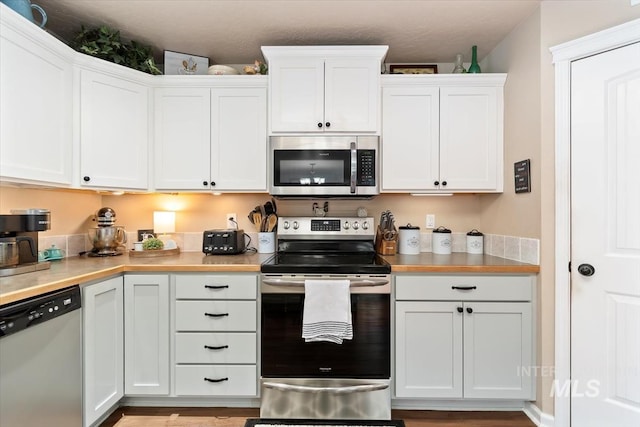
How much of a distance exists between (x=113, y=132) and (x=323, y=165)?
142 cm

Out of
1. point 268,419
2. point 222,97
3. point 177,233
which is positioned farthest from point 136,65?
point 268,419

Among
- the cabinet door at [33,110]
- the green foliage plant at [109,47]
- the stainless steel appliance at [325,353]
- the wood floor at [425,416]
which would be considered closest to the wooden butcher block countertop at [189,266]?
the stainless steel appliance at [325,353]

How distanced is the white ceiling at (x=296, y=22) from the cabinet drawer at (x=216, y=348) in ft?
6.55

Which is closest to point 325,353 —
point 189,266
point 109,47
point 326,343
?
point 326,343

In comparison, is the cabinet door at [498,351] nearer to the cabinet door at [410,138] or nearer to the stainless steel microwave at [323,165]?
the cabinet door at [410,138]

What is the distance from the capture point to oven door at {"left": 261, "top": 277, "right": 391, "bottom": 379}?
6.32ft

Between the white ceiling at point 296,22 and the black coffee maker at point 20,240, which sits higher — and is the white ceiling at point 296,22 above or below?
above

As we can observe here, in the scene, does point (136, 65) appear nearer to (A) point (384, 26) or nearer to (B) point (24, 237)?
(B) point (24, 237)

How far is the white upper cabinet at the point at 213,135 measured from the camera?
232 cm

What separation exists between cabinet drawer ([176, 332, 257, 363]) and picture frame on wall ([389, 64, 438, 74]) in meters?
2.16

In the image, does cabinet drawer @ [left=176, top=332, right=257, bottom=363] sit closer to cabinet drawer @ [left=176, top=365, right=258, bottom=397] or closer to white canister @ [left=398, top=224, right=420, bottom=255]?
cabinet drawer @ [left=176, top=365, right=258, bottom=397]

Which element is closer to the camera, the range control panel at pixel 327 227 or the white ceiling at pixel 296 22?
the white ceiling at pixel 296 22

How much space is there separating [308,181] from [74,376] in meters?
1.67

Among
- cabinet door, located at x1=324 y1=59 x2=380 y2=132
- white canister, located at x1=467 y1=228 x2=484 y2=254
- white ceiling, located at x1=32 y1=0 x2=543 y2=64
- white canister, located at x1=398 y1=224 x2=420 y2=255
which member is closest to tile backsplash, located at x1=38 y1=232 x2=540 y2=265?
white canister, located at x1=467 y1=228 x2=484 y2=254
